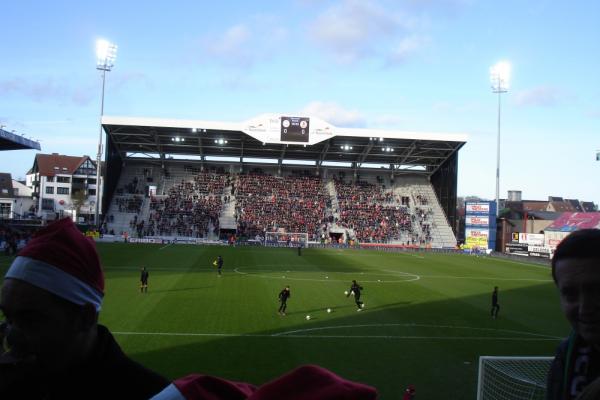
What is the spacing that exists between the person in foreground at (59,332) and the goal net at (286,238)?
191 ft

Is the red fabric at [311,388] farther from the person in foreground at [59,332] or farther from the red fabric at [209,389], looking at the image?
the person in foreground at [59,332]

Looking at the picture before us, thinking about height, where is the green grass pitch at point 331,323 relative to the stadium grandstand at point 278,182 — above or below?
below

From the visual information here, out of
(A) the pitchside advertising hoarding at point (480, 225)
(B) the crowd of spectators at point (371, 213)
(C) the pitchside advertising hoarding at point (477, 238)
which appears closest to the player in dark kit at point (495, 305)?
(A) the pitchside advertising hoarding at point (480, 225)

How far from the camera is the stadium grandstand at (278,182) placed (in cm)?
6075

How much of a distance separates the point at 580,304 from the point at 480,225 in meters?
61.8

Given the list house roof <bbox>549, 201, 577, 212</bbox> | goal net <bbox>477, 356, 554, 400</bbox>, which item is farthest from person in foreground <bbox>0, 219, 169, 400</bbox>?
house roof <bbox>549, 201, 577, 212</bbox>

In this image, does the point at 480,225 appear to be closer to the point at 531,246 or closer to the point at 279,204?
the point at 531,246

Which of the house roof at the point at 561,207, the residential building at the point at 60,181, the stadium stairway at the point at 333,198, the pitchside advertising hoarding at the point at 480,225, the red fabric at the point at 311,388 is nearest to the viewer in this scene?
the red fabric at the point at 311,388

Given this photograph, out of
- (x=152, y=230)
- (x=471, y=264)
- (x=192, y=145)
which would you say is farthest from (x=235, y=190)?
(x=471, y=264)

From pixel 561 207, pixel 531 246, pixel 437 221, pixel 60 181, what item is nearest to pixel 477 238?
pixel 531 246

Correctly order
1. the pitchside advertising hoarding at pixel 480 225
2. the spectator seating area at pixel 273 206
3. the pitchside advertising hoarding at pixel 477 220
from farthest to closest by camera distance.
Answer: the spectator seating area at pixel 273 206, the pitchside advertising hoarding at pixel 477 220, the pitchside advertising hoarding at pixel 480 225

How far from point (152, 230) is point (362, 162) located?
2910 centimetres

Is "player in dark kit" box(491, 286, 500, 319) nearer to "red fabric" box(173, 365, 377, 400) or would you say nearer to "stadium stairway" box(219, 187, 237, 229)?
"red fabric" box(173, 365, 377, 400)

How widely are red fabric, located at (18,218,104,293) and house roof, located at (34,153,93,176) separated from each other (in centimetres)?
10172
